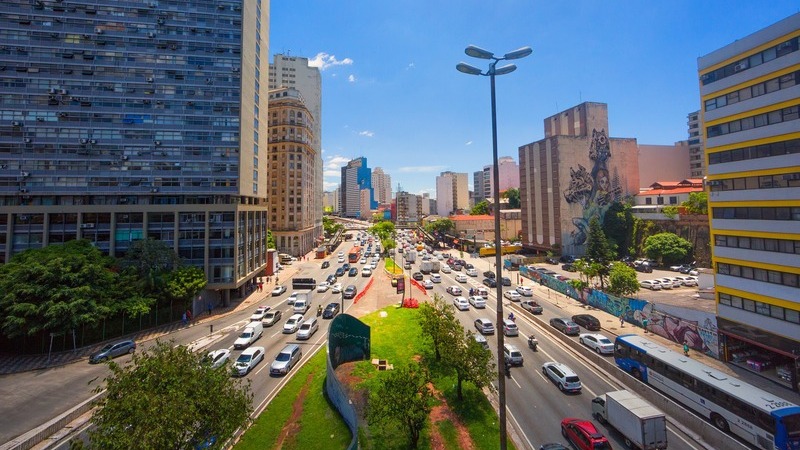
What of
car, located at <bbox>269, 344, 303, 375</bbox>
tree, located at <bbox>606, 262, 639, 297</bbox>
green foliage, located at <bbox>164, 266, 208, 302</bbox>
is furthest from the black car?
tree, located at <bbox>606, 262, 639, 297</bbox>

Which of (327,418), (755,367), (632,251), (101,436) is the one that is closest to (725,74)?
(755,367)

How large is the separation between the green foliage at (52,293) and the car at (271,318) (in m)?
14.0

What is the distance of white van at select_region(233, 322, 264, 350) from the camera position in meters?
32.8

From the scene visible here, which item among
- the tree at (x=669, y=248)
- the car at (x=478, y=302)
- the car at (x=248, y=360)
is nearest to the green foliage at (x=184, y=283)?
the car at (x=248, y=360)

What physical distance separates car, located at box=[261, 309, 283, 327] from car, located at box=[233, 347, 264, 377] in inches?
380

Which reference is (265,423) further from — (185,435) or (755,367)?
(755,367)

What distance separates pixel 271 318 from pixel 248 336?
254 inches

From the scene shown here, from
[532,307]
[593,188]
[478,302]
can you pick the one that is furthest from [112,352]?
[593,188]

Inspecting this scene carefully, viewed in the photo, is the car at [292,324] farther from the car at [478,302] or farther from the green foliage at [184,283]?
the car at [478,302]

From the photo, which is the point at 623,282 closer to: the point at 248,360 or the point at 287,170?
the point at 248,360

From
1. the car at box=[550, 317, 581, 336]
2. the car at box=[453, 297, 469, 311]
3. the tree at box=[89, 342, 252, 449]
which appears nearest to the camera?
the tree at box=[89, 342, 252, 449]

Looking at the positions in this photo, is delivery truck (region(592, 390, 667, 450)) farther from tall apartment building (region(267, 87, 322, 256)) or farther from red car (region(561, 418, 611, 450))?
tall apartment building (region(267, 87, 322, 256))

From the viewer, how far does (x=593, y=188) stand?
82375 millimetres

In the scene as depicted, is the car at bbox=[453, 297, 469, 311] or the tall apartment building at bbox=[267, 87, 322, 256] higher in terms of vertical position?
the tall apartment building at bbox=[267, 87, 322, 256]
